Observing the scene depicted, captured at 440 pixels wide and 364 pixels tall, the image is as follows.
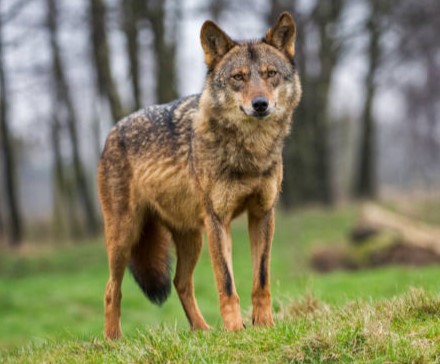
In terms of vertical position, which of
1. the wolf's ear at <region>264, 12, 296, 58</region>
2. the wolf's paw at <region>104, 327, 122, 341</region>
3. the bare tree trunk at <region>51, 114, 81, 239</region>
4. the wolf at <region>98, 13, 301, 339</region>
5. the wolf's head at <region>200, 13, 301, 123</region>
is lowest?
the bare tree trunk at <region>51, 114, 81, 239</region>

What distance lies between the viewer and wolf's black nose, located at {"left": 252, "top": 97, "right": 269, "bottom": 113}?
552 centimetres

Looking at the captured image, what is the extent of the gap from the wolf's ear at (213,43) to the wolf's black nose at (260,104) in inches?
29.3

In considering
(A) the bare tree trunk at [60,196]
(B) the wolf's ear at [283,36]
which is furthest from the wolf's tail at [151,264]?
(A) the bare tree trunk at [60,196]

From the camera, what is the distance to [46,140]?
36.6m

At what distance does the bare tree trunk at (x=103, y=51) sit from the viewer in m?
19.8

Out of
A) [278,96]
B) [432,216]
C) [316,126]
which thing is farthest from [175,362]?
[316,126]

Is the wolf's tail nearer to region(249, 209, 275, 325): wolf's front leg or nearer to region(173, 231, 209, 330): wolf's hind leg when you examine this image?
region(173, 231, 209, 330): wolf's hind leg

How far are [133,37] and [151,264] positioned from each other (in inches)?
538

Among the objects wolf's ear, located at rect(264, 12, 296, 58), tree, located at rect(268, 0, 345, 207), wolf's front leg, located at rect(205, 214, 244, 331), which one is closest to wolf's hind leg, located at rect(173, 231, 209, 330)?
wolf's front leg, located at rect(205, 214, 244, 331)

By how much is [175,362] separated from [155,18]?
16.2 meters

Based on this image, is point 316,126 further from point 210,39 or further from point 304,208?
point 210,39

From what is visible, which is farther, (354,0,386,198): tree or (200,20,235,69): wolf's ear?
(354,0,386,198): tree

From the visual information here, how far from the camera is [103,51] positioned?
21562 mm

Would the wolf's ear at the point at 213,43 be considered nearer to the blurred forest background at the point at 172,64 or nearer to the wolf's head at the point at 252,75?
the wolf's head at the point at 252,75
